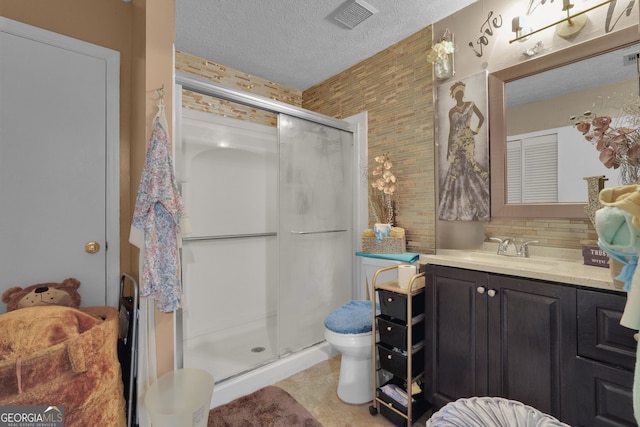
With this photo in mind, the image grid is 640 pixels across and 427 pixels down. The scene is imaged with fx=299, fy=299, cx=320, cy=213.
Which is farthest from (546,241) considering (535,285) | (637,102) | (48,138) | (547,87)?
(48,138)

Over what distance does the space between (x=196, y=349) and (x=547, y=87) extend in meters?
3.16

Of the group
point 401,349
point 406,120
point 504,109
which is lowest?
point 401,349

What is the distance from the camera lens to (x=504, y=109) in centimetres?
181

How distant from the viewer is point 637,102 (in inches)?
53.1

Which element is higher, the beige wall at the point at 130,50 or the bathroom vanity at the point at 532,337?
the beige wall at the point at 130,50

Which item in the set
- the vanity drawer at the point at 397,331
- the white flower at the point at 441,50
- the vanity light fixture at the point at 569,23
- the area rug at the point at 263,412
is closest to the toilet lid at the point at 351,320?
the vanity drawer at the point at 397,331

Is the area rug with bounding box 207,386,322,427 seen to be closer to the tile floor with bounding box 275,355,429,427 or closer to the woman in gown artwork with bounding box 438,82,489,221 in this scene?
the tile floor with bounding box 275,355,429,427

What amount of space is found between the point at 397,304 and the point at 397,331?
0.15m

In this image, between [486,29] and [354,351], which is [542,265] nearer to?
[354,351]

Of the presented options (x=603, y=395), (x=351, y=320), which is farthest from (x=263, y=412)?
(x=603, y=395)

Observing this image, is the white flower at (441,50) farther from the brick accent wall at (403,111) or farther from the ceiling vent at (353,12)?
the ceiling vent at (353,12)

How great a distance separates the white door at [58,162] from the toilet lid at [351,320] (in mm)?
1450

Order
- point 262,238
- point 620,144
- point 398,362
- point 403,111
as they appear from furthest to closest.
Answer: point 262,238 < point 403,111 < point 398,362 < point 620,144

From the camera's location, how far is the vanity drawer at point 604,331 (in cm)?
109
